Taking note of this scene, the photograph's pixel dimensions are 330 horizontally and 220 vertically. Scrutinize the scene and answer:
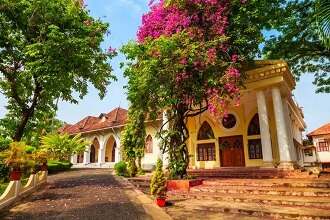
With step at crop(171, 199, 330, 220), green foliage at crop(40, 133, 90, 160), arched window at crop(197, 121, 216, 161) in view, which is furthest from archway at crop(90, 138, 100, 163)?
step at crop(171, 199, 330, 220)

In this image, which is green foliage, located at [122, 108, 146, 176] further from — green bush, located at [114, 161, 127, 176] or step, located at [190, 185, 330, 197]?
step, located at [190, 185, 330, 197]

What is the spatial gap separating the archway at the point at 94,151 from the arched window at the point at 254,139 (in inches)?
855

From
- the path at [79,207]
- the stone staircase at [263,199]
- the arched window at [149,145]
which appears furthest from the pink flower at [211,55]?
the arched window at [149,145]

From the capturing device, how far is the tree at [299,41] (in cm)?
1406

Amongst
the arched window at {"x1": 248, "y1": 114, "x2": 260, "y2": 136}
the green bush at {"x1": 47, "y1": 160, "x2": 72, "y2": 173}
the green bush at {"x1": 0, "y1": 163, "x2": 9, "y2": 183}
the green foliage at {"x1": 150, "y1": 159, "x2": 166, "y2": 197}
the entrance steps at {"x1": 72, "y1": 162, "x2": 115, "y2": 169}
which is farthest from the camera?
the entrance steps at {"x1": 72, "y1": 162, "x2": 115, "y2": 169}

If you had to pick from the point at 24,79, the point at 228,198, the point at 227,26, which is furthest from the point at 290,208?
the point at 24,79

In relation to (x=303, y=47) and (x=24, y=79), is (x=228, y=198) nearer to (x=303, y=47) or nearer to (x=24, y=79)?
(x=303, y=47)

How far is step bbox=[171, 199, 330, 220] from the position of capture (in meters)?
7.10

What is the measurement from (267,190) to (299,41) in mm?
9112

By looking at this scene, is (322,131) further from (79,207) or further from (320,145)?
(79,207)

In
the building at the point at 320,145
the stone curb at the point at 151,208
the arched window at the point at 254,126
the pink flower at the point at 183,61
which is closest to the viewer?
the stone curb at the point at 151,208

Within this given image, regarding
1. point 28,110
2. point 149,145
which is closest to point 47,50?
point 28,110

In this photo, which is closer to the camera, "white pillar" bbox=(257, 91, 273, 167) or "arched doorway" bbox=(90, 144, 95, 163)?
"white pillar" bbox=(257, 91, 273, 167)

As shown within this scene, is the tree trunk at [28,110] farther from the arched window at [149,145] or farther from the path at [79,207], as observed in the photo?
the arched window at [149,145]
